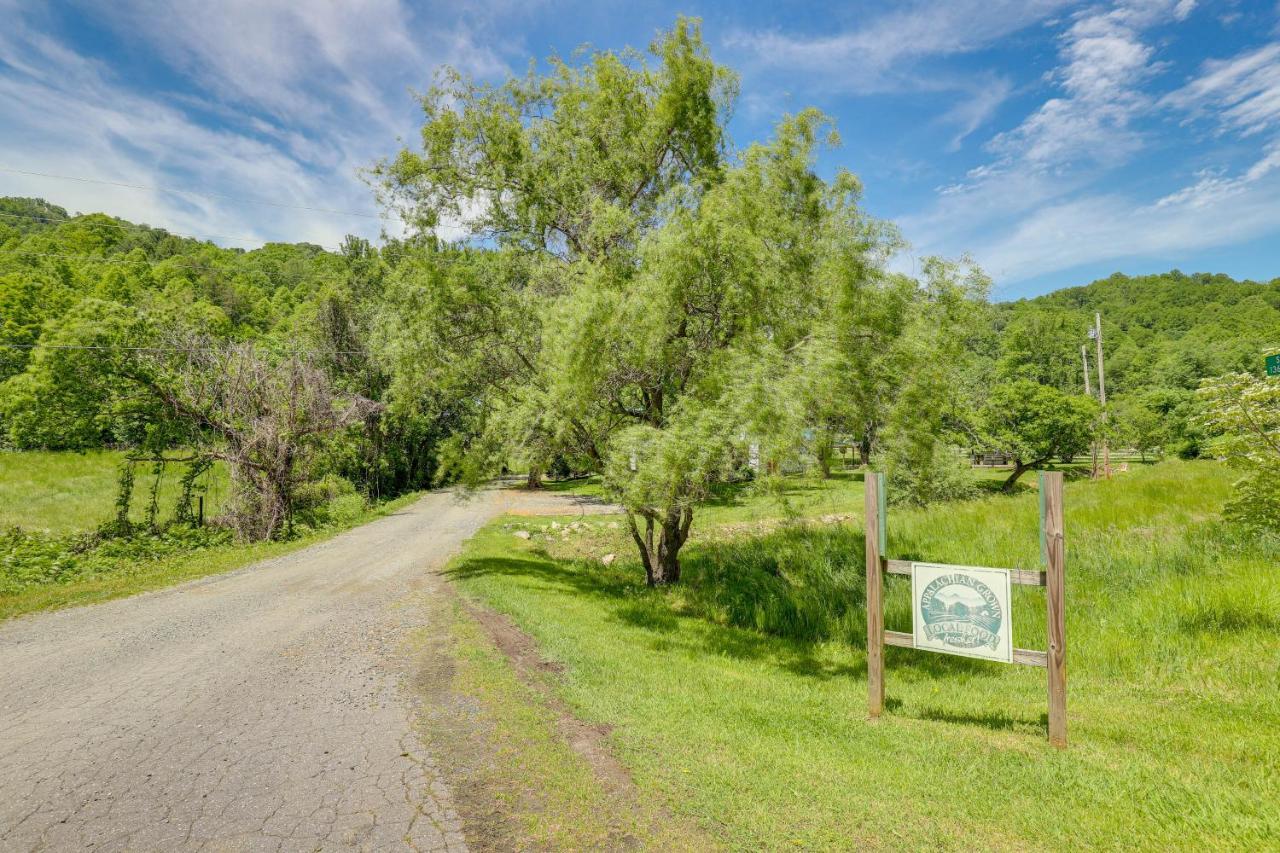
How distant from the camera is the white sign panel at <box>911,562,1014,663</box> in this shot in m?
4.77

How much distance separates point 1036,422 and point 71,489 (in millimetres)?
40618

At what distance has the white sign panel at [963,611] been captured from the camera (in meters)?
4.77

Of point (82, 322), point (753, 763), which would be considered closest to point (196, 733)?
point (753, 763)

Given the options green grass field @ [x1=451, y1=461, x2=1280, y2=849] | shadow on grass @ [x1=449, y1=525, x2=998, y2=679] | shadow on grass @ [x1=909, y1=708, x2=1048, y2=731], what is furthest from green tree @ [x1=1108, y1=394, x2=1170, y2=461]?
shadow on grass @ [x1=909, y1=708, x2=1048, y2=731]

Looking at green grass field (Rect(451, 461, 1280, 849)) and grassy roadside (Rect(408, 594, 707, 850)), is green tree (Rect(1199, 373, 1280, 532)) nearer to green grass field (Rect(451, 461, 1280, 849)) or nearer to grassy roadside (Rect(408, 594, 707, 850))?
green grass field (Rect(451, 461, 1280, 849))

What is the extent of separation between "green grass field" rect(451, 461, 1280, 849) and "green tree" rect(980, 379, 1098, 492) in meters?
11.9

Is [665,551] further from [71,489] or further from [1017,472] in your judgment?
[71,489]

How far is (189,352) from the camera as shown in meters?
15.8

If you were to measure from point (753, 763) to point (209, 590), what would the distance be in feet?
36.2

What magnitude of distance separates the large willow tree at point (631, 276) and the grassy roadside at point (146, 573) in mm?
6404

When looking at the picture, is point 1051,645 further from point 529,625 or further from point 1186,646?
point 529,625

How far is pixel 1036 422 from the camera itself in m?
24.5

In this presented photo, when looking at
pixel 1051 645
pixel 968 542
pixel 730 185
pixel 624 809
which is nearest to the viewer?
pixel 624 809

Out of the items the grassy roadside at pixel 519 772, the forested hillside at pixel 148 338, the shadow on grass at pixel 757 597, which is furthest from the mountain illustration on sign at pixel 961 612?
the forested hillside at pixel 148 338
